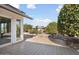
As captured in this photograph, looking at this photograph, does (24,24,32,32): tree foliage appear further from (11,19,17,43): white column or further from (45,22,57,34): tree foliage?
(11,19,17,43): white column

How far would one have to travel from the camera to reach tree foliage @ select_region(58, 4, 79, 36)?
52.3 feet

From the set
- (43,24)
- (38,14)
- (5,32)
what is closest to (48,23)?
(43,24)

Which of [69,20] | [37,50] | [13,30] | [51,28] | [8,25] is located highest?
[69,20]

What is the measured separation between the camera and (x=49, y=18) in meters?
19.4

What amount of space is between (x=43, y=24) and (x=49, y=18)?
116cm

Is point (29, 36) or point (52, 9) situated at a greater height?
point (52, 9)

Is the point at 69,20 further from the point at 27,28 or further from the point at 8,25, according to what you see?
the point at 8,25

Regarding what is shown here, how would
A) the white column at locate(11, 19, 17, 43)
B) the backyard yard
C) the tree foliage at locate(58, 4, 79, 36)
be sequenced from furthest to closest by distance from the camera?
the tree foliage at locate(58, 4, 79, 36) → the white column at locate(11, 19, 17, 43) → the backyard yard

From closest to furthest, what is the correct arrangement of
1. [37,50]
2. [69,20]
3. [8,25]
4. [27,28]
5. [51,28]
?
[37,50], [8,25], [69,20], [51,28], [27,28]

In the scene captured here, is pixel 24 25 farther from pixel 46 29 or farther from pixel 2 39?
pixel 2 39

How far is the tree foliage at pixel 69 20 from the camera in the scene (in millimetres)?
15930

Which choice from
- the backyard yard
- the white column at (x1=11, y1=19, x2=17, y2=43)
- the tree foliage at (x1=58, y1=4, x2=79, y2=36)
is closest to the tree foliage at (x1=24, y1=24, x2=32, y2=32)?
the tree foliage at (x1=58, y1=4, x2=79, y2=36)

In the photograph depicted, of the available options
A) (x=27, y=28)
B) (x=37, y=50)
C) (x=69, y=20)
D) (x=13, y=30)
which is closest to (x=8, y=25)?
(x=13, y=30)

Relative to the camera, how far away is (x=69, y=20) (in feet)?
54.7
